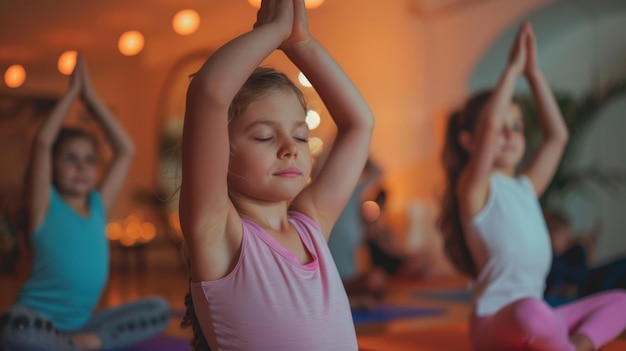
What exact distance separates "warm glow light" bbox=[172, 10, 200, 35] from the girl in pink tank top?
2.97 m

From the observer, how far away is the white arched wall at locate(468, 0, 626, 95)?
479cm

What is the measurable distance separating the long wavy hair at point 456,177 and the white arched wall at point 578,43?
2915mm

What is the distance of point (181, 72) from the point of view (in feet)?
15.5

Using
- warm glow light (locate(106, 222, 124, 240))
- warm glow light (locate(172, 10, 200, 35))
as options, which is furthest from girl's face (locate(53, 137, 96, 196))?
warm glow light (locate(106, 222, 124, 240))

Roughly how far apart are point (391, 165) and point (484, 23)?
1325 mm

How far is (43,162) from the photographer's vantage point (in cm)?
203

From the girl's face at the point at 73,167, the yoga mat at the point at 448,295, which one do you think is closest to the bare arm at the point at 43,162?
the girl's face at the point at 73,167

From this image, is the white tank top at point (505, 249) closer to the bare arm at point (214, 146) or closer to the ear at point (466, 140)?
the ear at point (466, 140)

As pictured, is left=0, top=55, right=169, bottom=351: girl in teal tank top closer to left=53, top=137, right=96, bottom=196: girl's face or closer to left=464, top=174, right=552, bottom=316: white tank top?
left=53, top=137, right=96, bottom=196: girl's face

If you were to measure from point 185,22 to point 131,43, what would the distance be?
2.52 ft

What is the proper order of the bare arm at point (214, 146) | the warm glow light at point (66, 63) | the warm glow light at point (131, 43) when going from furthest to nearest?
the warm glow light at point (131, 43) < the warm glow light at point (66, 63) < the bare arm at point (214, 146)

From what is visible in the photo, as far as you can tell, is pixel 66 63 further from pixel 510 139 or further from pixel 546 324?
pixel 546 324

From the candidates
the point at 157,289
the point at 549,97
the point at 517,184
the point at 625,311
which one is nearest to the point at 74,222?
the point at 517,184

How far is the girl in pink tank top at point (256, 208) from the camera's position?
922 mm
